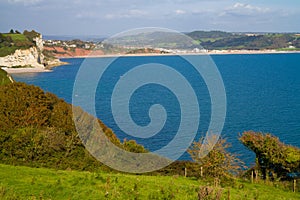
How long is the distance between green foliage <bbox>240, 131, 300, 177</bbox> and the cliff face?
101 meters

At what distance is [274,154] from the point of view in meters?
16.1

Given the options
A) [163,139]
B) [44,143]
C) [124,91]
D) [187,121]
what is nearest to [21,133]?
[44,143]

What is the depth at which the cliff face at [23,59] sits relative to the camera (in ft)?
351

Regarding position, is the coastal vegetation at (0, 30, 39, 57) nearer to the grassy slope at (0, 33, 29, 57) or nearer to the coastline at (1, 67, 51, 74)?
the grassy slope at (0, 33, 29, 57)

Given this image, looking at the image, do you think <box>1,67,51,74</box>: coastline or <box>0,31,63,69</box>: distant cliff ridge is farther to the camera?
<box>0,31,63,69</box>: distant cliff ridge

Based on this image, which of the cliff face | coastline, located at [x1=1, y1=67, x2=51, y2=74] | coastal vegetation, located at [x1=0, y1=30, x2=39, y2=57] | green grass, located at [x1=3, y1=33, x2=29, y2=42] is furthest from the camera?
green grass, located at [x1=3, y1=33, x2=29, y2=42]

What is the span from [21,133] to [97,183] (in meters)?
7.59

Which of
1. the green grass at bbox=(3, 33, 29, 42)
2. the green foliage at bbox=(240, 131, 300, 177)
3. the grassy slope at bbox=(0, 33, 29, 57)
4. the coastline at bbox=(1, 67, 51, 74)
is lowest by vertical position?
the coastline at bbox=(1, 67, 51, 74)

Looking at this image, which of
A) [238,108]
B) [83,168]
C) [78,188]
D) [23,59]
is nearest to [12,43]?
[23,59]

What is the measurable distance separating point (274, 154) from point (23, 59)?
342ft

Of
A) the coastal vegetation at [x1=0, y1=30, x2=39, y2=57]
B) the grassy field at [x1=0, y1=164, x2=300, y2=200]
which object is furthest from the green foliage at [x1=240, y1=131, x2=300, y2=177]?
the coastal vegetation at [x1=0, y1=30, x2=39, y2=57]

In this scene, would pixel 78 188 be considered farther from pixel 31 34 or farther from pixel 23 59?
pixel 31 34

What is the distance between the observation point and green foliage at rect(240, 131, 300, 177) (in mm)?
15758

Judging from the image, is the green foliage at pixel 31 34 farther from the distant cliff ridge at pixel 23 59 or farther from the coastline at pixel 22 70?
the coastline at pixel 22 70
